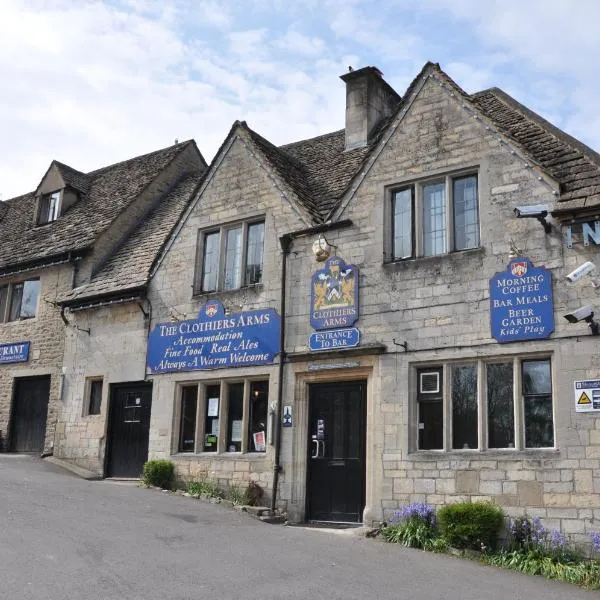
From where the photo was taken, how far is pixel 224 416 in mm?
15406

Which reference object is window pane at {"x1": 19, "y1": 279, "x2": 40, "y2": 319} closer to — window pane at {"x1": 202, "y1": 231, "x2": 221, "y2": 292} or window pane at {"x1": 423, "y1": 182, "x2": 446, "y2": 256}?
window pane at {"x1": 202, "y1": 231, "x2": 221, "y2": 292}

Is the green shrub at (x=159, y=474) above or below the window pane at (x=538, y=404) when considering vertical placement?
below

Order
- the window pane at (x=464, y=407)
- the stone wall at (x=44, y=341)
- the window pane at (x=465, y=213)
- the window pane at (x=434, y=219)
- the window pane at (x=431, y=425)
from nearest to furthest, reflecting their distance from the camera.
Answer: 1. the window pane at (x=464, y=407)
2. the window pane at (x=431, y=425)
3. the window pane at (x=465, y=213)
4. the window pane at (x=434, y=219)
5. the stone wall at (x=44, y=341)

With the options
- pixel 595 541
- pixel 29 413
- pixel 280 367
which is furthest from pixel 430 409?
pixel 29 413

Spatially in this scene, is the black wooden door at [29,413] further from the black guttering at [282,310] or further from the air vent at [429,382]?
the air vent at [429,382]

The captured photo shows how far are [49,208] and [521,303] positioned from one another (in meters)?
16.8

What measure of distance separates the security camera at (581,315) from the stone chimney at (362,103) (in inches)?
329

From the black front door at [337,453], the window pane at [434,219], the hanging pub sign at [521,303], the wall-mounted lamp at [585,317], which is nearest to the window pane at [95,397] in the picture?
the black front door at [337,453]

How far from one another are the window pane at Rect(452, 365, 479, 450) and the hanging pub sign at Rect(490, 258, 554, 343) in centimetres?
85

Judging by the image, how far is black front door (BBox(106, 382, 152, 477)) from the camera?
16734mm

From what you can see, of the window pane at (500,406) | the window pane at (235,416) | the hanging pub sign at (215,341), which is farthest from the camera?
the window pane at (235,416)

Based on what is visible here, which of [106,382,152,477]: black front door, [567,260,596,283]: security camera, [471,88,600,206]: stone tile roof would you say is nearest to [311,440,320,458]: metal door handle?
[106,382,152,477]: black front door

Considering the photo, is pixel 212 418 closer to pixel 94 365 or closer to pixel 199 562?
pixel 94 365

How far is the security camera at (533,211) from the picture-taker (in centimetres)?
1157
